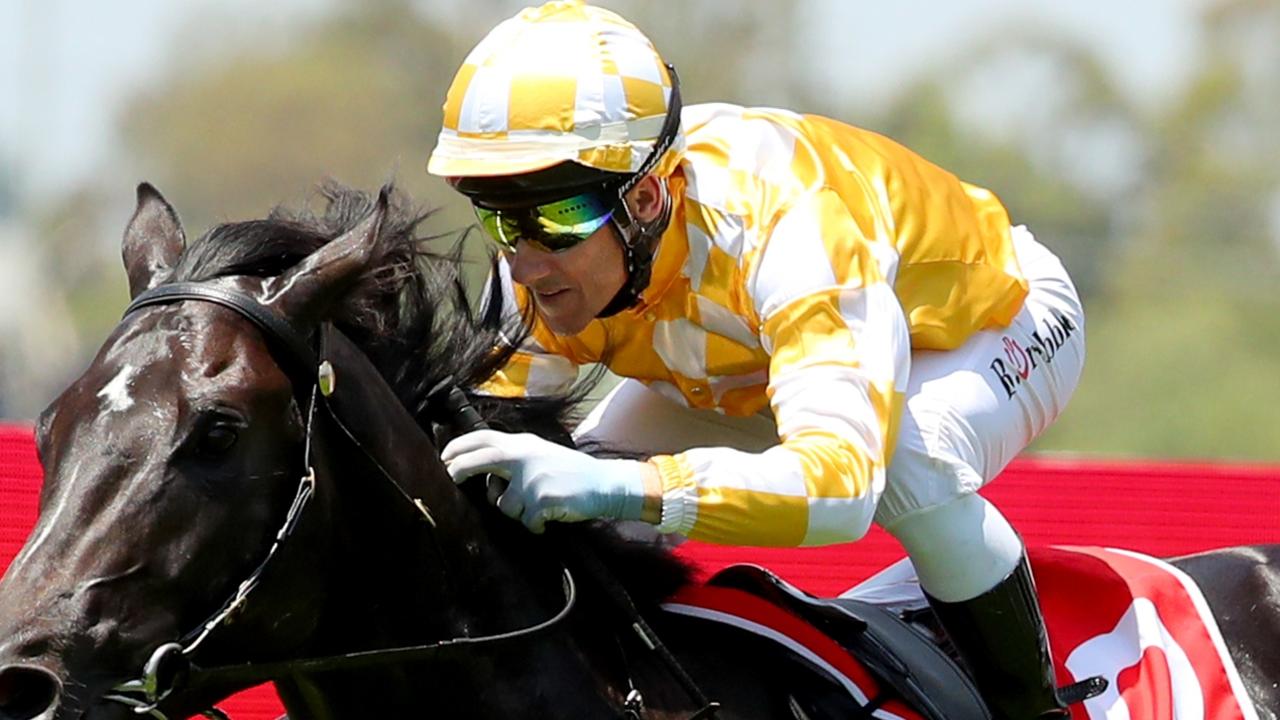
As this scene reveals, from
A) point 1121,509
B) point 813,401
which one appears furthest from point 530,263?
point 1121,509

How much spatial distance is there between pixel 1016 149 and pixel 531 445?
2925 centimetres

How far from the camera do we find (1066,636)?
3363 mm

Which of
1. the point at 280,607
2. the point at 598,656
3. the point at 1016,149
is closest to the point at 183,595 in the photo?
the point at 280,607

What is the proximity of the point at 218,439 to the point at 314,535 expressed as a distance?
197 millimetres

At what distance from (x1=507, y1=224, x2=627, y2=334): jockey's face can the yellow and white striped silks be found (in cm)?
9

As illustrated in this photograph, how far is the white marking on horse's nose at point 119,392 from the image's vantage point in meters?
2.50

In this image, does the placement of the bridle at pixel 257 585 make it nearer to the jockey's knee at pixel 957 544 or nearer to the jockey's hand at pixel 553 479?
the jockey's hand at pixel 553 479

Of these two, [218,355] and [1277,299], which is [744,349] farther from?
[1277,299]

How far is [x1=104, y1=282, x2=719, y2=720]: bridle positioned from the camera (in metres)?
2.46

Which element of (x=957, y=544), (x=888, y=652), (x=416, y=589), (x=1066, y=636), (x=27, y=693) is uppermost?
(x=27, y=693)

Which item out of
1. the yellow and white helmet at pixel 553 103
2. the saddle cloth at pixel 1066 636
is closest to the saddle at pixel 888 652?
the saddle cloth at pixel 1066 636

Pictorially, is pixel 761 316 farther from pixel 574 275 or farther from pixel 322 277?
pixel 322 277

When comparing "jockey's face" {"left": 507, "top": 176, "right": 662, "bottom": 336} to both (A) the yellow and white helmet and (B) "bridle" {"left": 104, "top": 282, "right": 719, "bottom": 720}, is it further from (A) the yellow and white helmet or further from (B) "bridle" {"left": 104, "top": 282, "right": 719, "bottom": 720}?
(B) "bridle" {"left": 104, "top": 282, "right": 719, "bottom": 720}

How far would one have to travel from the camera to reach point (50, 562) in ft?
7.97
